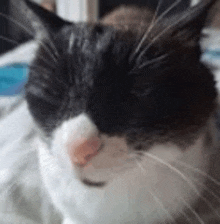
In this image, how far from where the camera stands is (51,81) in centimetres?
36

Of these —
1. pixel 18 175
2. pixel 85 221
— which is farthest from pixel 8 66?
pixel 85 221

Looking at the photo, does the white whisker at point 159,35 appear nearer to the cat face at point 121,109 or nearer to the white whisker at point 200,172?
the cat face at point 121,109

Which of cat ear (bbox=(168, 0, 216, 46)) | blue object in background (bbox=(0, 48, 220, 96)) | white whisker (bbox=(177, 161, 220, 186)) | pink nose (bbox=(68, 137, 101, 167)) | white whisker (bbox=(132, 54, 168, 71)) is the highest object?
cat ear (bbox=(168, 0, 216, 46))

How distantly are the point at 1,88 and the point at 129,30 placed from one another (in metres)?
0.67

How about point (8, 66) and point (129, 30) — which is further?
point (8, 66)

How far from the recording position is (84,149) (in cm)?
32

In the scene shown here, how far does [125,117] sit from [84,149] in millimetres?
62

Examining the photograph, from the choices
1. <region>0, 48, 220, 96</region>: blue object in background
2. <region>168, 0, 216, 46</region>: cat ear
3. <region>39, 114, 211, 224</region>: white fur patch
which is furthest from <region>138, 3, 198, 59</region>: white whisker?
<region>0, 48, 220, 96</region>: blue object in background

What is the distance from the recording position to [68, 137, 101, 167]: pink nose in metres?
0.32

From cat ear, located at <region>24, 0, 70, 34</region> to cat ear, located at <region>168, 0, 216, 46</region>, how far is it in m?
0.16

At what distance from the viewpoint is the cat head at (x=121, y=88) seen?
1.10 feet

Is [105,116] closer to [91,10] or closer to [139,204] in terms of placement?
[139,204]

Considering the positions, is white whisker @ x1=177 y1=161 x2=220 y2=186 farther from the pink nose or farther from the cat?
the pink nose

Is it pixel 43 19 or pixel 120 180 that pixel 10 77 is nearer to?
pixel 43 19
